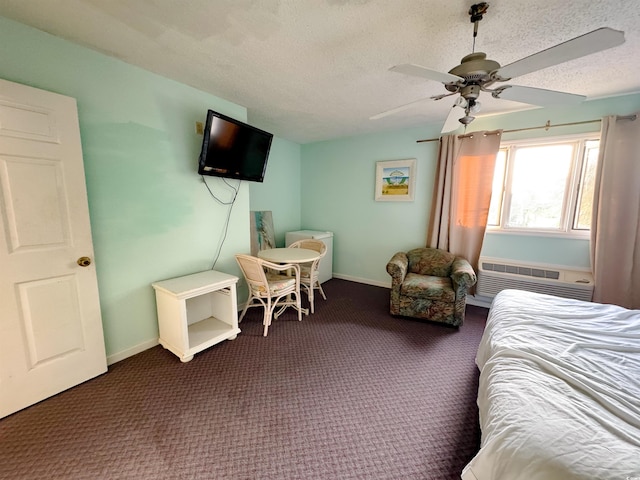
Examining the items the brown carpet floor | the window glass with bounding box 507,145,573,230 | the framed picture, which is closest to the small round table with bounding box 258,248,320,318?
the brown carpet floor

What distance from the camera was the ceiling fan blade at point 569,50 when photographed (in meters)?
0.96

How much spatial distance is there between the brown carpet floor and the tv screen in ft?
5.72

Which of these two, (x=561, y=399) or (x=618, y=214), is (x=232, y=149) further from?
(x=618, y=214)

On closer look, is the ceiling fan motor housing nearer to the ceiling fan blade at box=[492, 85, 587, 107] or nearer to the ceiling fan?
the ceiling fan

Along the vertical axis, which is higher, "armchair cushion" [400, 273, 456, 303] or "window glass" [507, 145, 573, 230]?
"window glass" [507, 145, 573, 230]

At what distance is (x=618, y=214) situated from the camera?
98.4 inches

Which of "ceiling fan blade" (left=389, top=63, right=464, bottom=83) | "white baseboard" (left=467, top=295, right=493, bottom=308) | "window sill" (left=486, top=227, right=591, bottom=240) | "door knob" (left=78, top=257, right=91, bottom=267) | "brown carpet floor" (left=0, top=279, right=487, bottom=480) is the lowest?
"brown carpet floor" (left=0, top=279, right=487, bottom=480)

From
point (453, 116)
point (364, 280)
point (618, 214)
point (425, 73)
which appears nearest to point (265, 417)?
point (425, 73)

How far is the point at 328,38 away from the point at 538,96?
1.36m

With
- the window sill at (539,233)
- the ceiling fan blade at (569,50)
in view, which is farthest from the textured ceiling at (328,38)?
the window sill at (539,233)

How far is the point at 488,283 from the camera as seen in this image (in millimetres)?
3148

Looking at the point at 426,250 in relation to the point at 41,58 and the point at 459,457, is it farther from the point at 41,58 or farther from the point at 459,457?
the point at 41,58

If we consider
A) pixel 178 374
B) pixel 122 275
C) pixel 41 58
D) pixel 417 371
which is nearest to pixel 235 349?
pixel 178 374

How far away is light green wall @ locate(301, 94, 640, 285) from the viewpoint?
9.25ft
